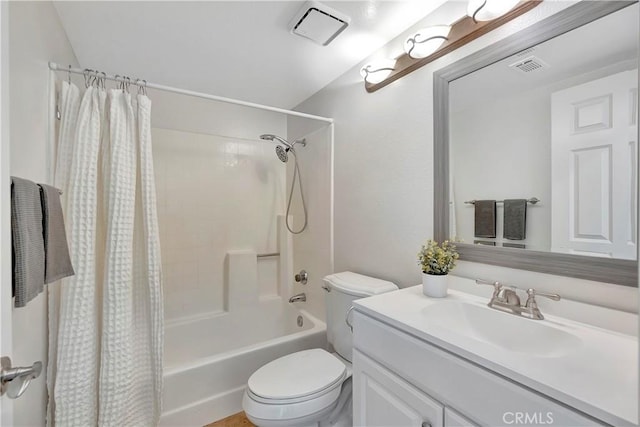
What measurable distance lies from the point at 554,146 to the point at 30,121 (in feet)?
6.10

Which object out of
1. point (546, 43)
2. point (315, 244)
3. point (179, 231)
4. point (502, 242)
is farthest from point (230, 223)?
point (546, 43)

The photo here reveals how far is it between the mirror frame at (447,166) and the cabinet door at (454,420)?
→ 0.58 metres

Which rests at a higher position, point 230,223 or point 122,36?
point 122,36

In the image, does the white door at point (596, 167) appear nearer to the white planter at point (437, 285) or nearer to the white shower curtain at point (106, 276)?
the white planter at point (437, 285)

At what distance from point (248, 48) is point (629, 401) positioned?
1983mm

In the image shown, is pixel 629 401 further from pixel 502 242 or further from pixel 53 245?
pixel 53 245

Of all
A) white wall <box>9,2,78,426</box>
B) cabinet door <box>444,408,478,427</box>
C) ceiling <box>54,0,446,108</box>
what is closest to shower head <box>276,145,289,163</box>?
ceiling <box>54,0,446,108</box>

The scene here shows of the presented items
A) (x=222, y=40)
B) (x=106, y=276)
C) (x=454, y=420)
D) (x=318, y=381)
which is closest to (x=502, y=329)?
(x=454, y=420)

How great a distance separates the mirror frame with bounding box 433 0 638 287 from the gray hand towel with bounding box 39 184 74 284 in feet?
4.78

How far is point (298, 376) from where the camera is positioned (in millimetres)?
1343

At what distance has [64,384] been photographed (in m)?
1.13

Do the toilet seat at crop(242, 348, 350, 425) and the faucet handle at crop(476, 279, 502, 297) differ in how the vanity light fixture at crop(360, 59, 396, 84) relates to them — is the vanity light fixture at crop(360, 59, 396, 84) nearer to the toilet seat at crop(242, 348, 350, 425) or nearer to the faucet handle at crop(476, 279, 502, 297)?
the faucet handle at crop(476, 279, 502, 297)

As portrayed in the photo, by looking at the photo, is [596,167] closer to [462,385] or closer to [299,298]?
[462,385]

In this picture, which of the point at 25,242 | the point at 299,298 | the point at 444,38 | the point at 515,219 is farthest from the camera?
the point at 299,298
